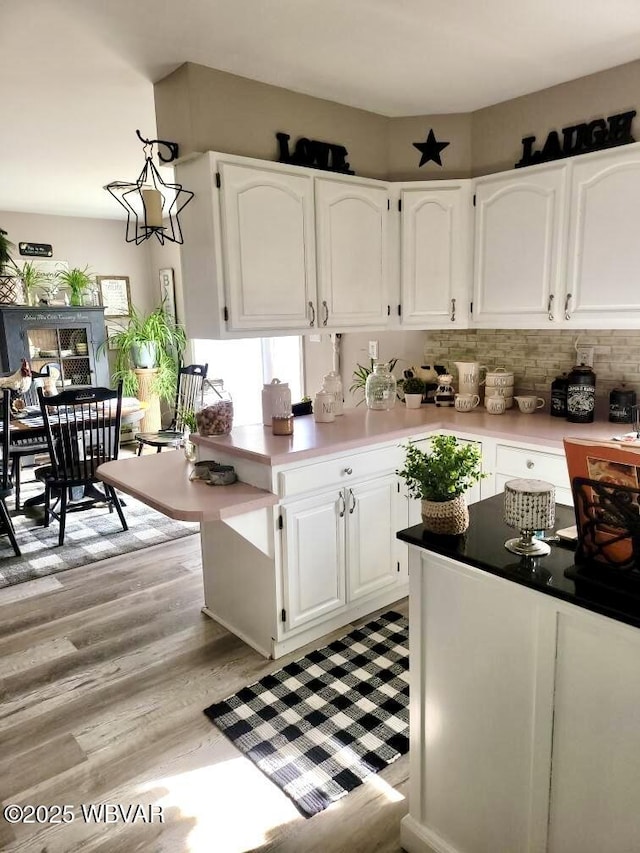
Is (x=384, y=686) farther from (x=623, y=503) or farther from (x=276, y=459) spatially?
(x=623, y=503)

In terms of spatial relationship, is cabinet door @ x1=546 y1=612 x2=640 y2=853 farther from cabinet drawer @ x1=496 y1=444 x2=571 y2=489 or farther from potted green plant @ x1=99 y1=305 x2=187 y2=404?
potted green plant @ x1=99 y1=305 x2=187 y2=404

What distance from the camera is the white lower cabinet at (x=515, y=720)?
46.4 inches

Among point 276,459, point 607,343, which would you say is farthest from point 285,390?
point 607,343

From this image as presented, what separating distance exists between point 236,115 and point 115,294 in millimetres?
4478

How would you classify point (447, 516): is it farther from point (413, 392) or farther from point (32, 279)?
point (32, 279)

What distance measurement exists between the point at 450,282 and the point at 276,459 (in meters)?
1.56

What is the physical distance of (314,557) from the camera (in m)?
2.62

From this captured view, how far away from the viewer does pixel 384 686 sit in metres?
2.35

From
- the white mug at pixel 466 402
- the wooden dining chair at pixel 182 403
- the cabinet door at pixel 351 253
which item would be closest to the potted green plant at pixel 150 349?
the wooden dining chair at pixel 182 403

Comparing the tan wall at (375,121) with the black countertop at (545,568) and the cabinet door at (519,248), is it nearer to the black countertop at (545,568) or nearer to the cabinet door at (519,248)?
the cabinet door at (519,248)

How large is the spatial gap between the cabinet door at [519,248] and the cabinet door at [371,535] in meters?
1.09

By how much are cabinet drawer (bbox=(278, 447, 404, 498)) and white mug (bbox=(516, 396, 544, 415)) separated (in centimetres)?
80


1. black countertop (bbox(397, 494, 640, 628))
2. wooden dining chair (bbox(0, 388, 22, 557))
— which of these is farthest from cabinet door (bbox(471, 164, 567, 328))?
wooden dining chair (bbox(0, 388, 22, 557))

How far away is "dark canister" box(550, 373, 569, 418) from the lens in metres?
3.03
